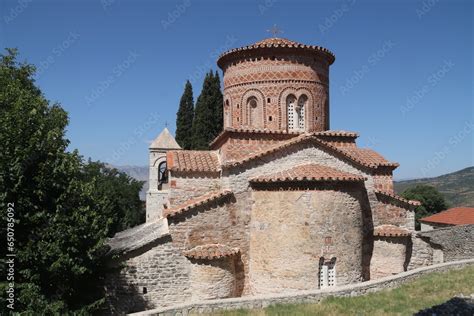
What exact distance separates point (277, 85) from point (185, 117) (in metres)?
17.4

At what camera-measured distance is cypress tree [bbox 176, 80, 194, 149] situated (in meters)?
29.4

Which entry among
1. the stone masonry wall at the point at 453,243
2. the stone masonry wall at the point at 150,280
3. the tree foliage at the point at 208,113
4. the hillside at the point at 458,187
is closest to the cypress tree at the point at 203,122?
the tree foliage at the point at 208,113

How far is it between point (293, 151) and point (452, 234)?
37.8 ft

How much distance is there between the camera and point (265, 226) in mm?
10594

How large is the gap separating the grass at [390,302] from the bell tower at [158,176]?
13.6 m

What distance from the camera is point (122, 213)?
27.6 m

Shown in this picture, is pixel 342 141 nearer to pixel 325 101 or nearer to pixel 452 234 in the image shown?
pixel 325 101

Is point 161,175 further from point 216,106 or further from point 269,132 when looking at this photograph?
point 269,132

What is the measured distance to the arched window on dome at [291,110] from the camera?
44.7ft

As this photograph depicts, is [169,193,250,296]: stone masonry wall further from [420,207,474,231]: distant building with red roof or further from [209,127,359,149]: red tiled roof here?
[420,207,474,231]: distant building with red roof

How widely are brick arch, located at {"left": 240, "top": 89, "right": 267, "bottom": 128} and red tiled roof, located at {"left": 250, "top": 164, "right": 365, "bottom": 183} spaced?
3.18 m

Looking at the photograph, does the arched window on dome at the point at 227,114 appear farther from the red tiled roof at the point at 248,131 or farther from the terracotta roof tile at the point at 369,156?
the terracotta roof tile at the point at 369,156

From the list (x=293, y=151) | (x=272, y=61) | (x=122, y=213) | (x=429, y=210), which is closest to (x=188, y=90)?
(x=122, y=213)

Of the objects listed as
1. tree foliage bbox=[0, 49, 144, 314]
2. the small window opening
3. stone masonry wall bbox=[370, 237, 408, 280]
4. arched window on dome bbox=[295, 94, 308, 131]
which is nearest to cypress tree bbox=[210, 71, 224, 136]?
arched window on dome bbox=[295, 94, 308, 131]
